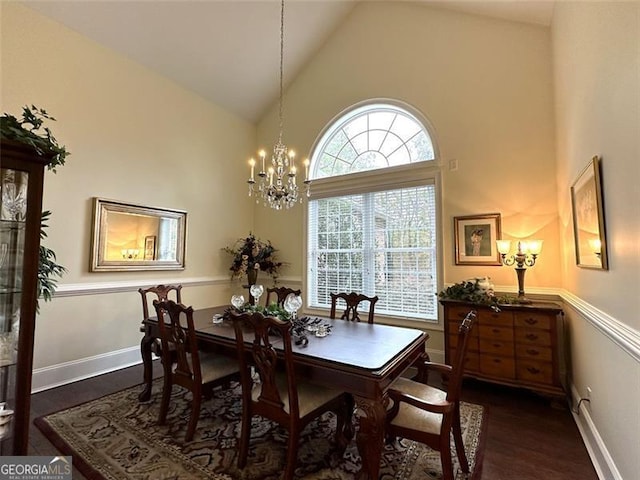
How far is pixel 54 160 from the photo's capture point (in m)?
1.73

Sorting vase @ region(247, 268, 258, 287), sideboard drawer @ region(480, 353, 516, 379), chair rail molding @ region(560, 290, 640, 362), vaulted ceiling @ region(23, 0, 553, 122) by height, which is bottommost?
sideboard drawer @ region(480, 353, 516, 379)

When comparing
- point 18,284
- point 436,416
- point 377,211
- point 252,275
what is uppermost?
point 377,211

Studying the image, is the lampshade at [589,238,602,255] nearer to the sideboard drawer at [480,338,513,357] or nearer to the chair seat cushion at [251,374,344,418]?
the sideboard drawer at [480,338,513,357]

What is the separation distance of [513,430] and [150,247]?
4.33 m

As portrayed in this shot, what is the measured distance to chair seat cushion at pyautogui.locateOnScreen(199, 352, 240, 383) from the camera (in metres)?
2.40

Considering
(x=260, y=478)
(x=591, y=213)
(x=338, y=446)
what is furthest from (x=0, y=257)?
(x=591, y=213)

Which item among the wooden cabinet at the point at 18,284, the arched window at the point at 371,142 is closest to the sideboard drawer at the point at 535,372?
the arched window at the point at 371,142

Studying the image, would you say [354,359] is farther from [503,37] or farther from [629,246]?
[503,37]

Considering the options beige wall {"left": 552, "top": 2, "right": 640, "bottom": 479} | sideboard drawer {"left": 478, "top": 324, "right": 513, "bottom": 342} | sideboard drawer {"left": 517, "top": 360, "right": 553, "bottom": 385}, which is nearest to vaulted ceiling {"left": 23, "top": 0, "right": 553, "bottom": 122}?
beige wall {"left": 552, "top": 2, "right": 640, "bottom": 479}

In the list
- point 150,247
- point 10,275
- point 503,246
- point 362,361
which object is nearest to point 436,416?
point 362,361

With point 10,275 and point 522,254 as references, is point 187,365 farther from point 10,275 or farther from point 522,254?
point 522,254

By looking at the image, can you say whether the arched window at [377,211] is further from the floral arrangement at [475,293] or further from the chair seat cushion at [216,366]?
the chair seat cushion at [216,366]

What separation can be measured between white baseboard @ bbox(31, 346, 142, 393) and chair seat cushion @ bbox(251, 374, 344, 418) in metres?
2.48

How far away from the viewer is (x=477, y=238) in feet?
11.9
